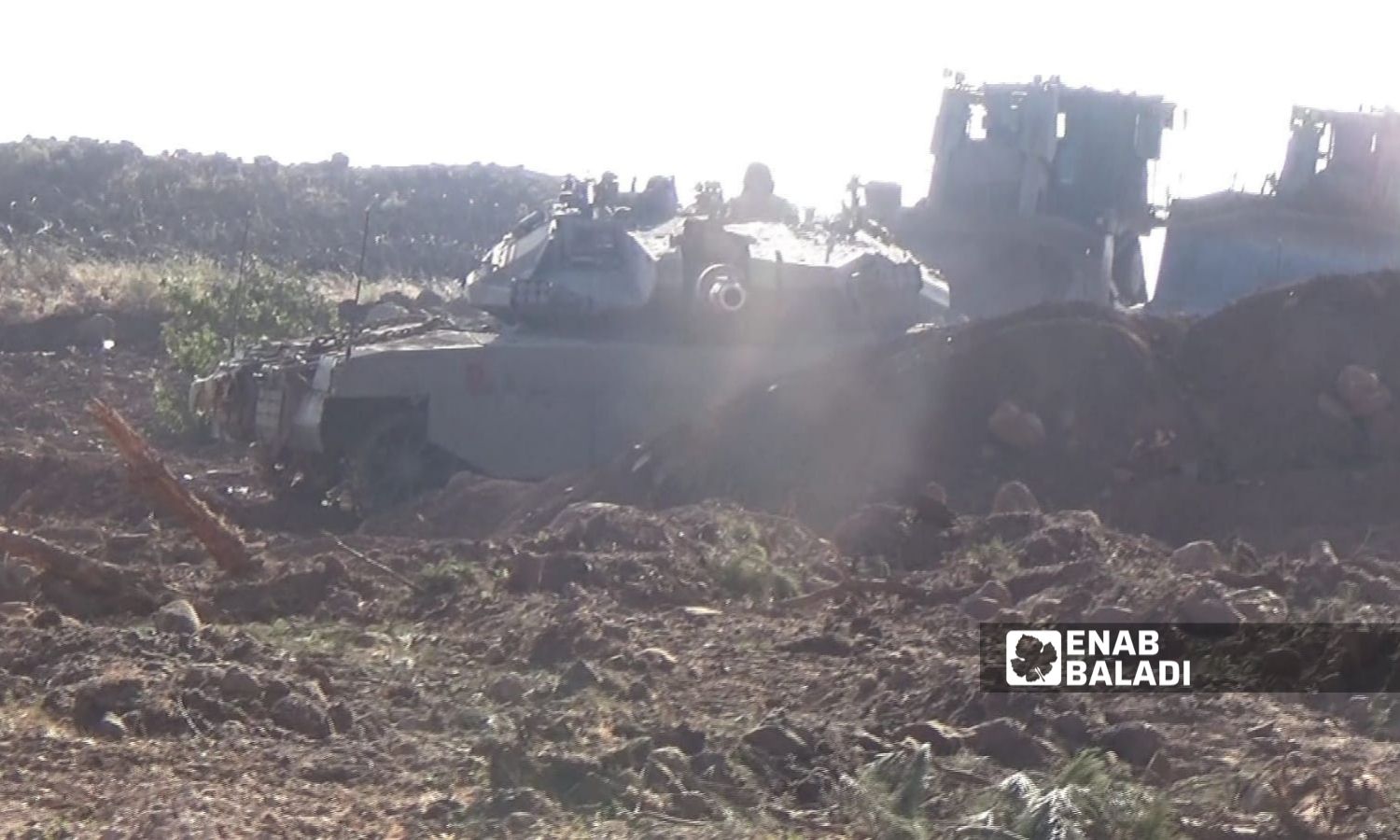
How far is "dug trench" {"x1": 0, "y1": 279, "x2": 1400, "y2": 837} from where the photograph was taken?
234 inches

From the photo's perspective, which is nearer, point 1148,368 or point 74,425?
point 1148,368

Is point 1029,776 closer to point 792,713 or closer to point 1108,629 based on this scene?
point 792,713

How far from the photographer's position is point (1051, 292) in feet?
87.4

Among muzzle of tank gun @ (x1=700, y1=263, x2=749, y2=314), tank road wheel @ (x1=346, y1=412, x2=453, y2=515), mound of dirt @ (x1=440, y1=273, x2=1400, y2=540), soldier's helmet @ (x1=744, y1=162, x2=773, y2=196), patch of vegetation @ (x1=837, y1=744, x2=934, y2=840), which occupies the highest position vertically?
soldier's helmet @ (x1=744, y1=162, x2=773, y2=196)

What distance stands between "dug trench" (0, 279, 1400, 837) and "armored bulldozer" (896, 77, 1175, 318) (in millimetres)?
11440

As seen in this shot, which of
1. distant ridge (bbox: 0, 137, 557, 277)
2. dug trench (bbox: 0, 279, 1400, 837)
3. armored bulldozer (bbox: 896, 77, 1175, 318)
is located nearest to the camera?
dug trench (bbox: 0, 279, 1400, 837)

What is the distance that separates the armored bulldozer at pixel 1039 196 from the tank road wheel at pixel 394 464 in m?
12.4

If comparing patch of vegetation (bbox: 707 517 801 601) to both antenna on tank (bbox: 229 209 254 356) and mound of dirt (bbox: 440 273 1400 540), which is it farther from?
antenna on tank (bbox: 229 209 254 356)

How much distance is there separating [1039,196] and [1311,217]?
3.48 m

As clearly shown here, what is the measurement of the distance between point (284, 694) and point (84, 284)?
24.8 m

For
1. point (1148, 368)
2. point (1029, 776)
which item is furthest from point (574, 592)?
point (1148, 368)

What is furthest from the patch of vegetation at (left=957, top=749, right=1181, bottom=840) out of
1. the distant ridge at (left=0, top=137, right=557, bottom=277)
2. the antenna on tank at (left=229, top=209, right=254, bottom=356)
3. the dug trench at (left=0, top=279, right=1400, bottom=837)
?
the distant ridge at (left=0, top=137, right=557, bottom=277)

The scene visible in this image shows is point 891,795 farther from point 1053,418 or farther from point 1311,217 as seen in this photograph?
point 1311,217

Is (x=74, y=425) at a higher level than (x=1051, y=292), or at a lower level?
lower
